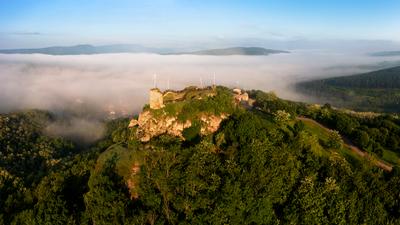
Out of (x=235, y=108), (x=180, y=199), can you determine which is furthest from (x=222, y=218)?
(x=235, y=108)

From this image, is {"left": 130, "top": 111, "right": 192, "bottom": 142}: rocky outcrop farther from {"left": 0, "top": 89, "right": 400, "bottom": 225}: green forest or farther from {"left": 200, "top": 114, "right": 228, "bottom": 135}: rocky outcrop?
{"left": 200, "top": 114, "right": 228, "bottom": 135}: rocky outcrop

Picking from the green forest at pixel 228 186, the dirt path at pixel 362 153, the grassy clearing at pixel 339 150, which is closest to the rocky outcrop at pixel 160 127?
the green forest at pixel 228 186

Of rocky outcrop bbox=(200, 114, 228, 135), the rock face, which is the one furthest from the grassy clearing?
the rock face

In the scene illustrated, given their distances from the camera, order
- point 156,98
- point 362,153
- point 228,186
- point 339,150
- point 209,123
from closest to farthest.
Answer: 1. point 228,186
2. point 209,123
3. point 156,98
4. point 339,150
5. point 362,153

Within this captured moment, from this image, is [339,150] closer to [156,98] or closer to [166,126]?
[166,126]

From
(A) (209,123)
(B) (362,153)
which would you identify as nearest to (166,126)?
(A) (209,123)

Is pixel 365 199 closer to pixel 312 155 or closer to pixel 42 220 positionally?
pixel 312 155

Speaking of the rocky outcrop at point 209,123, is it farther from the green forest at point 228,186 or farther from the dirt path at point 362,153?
the dirt path at point 362,153
